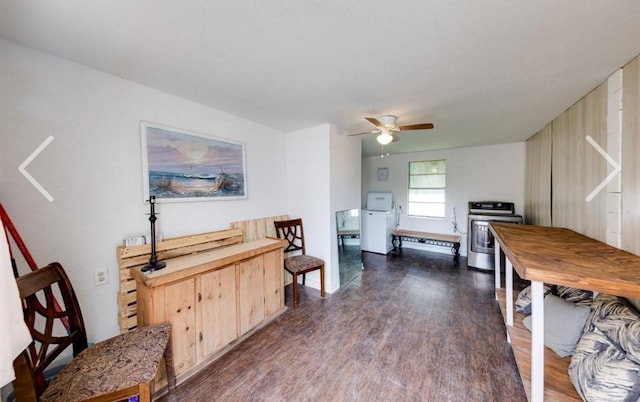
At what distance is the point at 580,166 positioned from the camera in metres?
2.13

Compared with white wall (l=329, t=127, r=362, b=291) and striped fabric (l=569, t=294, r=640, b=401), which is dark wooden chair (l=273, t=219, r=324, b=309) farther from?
striped fabric (l=569, t=294, r=640, b=401)

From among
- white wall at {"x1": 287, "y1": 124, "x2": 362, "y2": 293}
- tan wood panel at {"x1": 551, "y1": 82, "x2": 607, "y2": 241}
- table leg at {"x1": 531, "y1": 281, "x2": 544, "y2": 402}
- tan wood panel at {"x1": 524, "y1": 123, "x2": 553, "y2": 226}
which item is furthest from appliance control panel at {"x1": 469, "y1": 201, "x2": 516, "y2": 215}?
table leg at {"x1": 531, "y1": 281, "x2": 544, "y2": 402}

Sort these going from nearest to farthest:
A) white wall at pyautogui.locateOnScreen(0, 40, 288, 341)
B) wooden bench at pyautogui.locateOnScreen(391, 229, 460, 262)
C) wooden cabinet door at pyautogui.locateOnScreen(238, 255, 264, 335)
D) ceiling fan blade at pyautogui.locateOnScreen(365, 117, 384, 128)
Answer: white wall at pyautogui.locateOnScreen(0, 40, 288, 341)
wooden cabinet door at pyautogui.locateOnScreen(238, 255, 264, 335)
ceiling fan blade at pyautogui.locateOnScreen(365, 117, 384, 128)
wooden bench at pyautogui.locateOnScreen(391, 229, 460, 262)

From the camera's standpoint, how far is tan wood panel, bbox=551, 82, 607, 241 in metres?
1.84

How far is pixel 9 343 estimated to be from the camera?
2.58 ft

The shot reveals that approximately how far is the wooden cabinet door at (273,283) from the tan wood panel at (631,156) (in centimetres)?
285

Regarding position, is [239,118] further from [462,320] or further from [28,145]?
[462,320]

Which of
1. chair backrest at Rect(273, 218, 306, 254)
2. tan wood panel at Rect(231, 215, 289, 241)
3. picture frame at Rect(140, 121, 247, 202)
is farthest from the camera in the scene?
chair backrest at Rect(273, 218, 306, 254)

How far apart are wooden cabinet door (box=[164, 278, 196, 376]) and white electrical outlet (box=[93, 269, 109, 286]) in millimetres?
575

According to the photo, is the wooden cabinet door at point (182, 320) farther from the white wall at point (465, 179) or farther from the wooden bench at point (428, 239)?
the white wall at point (465, 179)

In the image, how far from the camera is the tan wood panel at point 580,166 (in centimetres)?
184

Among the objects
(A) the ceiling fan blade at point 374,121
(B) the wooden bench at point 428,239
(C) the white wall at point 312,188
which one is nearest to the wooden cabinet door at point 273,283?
(C) the white wall at point 312,188

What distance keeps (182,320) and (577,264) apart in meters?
2.56

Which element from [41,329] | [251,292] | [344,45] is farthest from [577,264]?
[41,329]
